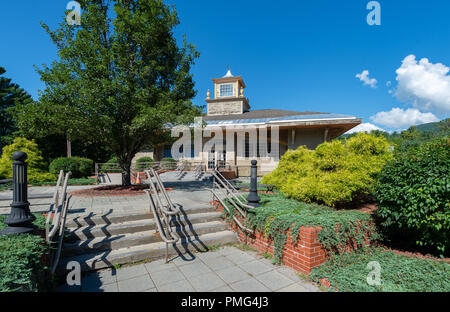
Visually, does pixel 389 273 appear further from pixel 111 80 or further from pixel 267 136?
pixel 267 136

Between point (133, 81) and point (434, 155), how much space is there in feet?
29.8

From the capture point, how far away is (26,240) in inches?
106

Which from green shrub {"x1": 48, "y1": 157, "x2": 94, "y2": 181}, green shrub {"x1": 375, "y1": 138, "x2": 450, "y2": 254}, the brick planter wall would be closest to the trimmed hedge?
green shrub {"x1": 48, "y1": 157, "x2": 94, "y2": 181}

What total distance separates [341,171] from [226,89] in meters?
17.3

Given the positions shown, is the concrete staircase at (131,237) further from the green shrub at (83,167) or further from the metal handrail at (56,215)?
the green shrub at (83,167)

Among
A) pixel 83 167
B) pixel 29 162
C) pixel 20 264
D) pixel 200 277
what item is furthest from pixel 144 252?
pixel 83 167

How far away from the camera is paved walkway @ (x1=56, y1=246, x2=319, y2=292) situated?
9.89 feet

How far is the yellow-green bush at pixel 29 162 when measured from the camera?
38.5 feet

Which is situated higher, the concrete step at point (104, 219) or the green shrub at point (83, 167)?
the green shrub at point (83, 167)

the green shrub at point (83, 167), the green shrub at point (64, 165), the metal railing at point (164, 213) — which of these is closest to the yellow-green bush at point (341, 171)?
the metal railing at point (164, 213)

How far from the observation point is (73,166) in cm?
1471
